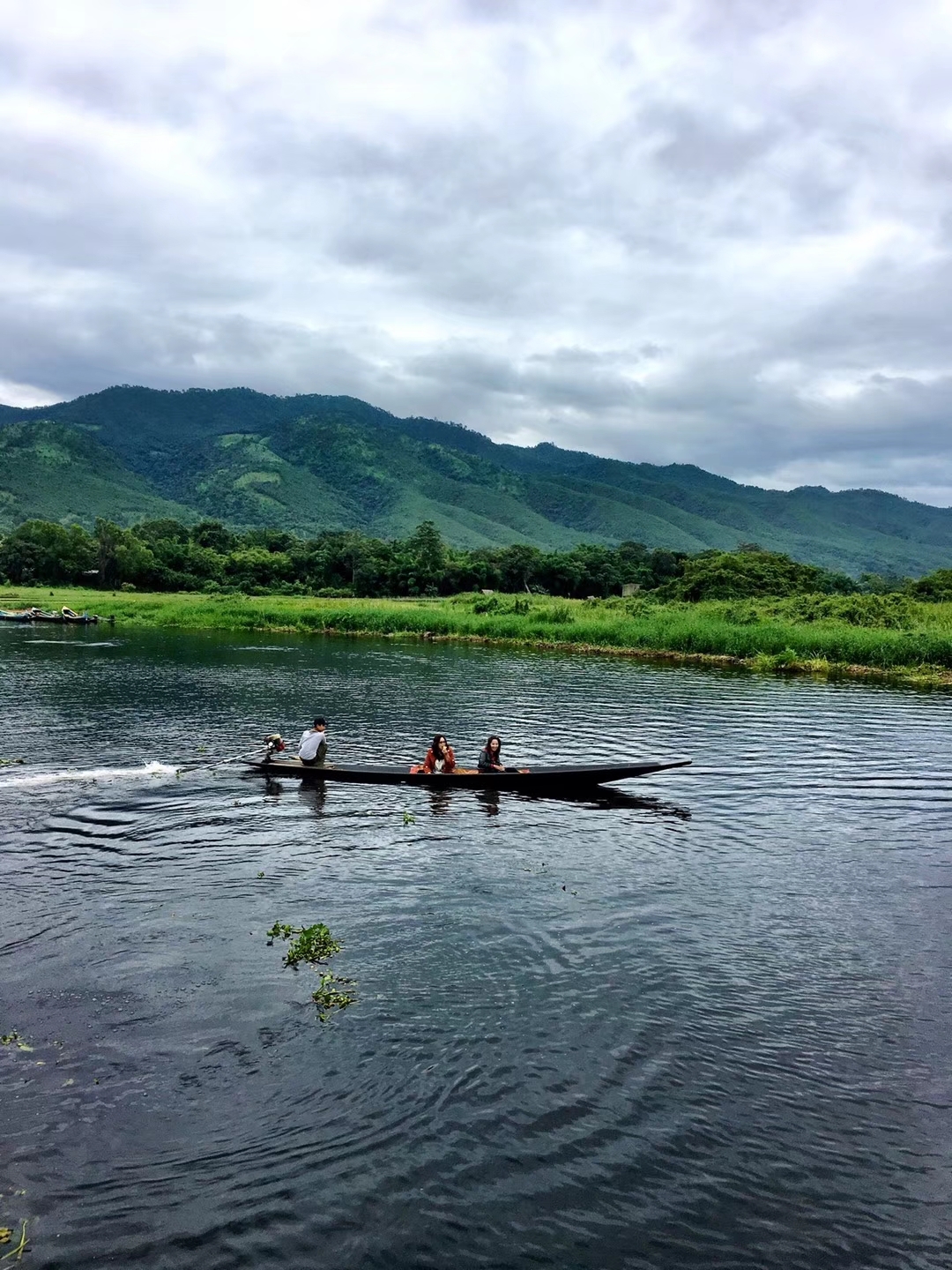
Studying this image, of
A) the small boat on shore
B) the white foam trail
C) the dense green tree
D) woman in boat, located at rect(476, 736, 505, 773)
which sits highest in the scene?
the dense green tree

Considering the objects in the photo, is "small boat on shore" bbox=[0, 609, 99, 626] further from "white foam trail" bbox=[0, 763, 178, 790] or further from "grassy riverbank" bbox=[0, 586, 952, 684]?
"white foam trail" bbox=[0, 763, 178, 790]

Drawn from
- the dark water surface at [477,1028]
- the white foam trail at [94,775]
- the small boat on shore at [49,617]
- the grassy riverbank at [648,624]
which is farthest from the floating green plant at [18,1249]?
the small boat on shore at [49,617]

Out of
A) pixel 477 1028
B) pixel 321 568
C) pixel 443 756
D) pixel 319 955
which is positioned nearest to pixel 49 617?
pixel 321 568

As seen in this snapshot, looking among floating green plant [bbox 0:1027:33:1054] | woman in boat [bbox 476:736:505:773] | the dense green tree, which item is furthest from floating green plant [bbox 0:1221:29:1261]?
the dense green tree

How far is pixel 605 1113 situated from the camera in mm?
9477

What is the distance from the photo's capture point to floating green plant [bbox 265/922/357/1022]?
11.5 m

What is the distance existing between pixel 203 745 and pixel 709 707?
2250 cm

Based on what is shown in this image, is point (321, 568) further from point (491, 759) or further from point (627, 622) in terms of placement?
point (491, 759)

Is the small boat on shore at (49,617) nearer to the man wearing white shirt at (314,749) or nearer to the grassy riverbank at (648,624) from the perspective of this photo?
the grassy riverbank at (648,624)

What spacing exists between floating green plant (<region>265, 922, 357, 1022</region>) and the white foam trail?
445 inches

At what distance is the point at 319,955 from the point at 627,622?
184 feet

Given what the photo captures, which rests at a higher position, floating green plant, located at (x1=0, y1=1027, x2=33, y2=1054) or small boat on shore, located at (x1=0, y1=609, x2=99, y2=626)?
small boat on shore, located at (x1=0, y1=609, x2=99, y2=626)

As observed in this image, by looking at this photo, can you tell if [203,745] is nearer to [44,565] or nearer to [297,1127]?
[297,1127]

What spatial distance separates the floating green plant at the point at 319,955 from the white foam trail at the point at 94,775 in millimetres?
11296
